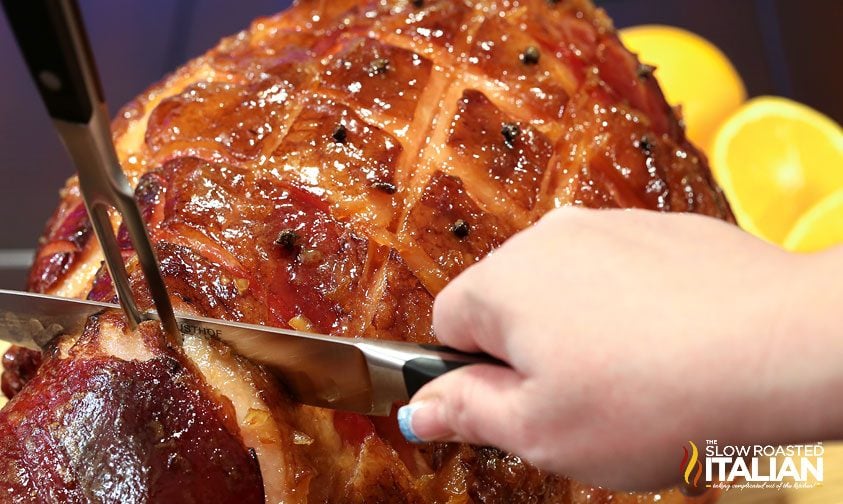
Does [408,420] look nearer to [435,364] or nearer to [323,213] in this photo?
[435,364]

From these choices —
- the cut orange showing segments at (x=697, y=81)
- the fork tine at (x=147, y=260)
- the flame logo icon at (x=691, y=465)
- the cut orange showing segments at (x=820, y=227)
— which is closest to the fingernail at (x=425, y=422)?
the flame logo icon at (x=691, y=465)

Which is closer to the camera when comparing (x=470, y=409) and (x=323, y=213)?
(x=470, y=409)

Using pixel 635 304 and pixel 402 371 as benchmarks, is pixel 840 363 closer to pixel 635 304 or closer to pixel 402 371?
pixel 635 304

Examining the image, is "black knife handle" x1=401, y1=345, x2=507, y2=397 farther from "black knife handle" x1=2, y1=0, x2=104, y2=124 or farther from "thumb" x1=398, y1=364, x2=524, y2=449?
"black knife handle" x1=2, y1=0, x2=104, y2=124

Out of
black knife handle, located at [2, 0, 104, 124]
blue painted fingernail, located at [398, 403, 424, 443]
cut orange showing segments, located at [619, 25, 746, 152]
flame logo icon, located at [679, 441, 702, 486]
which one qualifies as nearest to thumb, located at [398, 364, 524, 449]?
blue painted fingernail, located at [398, 403, 424, 443]

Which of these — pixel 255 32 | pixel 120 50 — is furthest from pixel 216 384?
pixel 120 50

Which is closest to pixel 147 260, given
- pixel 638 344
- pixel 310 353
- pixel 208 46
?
pixel 310 353
